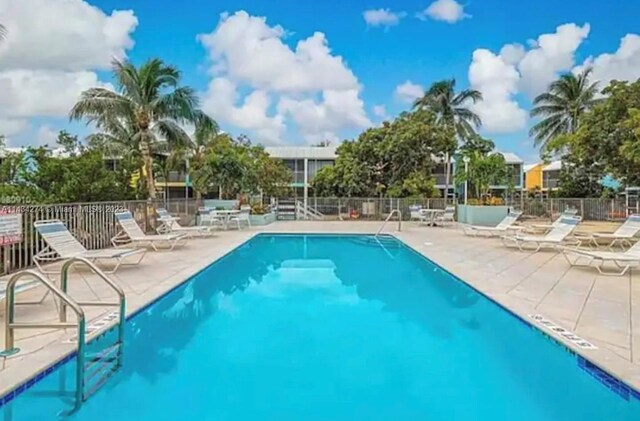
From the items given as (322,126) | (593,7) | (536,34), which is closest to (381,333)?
(593,7)

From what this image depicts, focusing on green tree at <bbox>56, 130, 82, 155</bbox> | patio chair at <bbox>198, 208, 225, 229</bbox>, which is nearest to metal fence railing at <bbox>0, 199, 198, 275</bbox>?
patio chair at <bbox>198, 208, 225, 229</bbox>

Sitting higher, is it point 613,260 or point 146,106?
point 146,106

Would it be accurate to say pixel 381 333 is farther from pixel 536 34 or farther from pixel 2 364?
pixel 536 34

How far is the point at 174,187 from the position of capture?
38656 millimetres

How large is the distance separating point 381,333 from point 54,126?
78.0 ft

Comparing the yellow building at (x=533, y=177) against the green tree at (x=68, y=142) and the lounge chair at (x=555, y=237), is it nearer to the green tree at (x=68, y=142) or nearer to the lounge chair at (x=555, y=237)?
the lounge chair at (x=555, y=237)

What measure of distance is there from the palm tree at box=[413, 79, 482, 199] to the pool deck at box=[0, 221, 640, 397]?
20.5 metres

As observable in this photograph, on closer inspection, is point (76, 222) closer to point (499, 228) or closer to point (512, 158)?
point (499, 228)

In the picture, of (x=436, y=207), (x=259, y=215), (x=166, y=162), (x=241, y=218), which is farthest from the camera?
(x=166, y=162)

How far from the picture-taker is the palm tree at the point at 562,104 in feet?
97.6

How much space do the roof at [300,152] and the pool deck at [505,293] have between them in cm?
2359

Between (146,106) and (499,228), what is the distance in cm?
1254

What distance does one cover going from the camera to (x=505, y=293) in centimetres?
702

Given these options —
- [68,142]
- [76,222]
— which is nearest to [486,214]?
[76,222]
